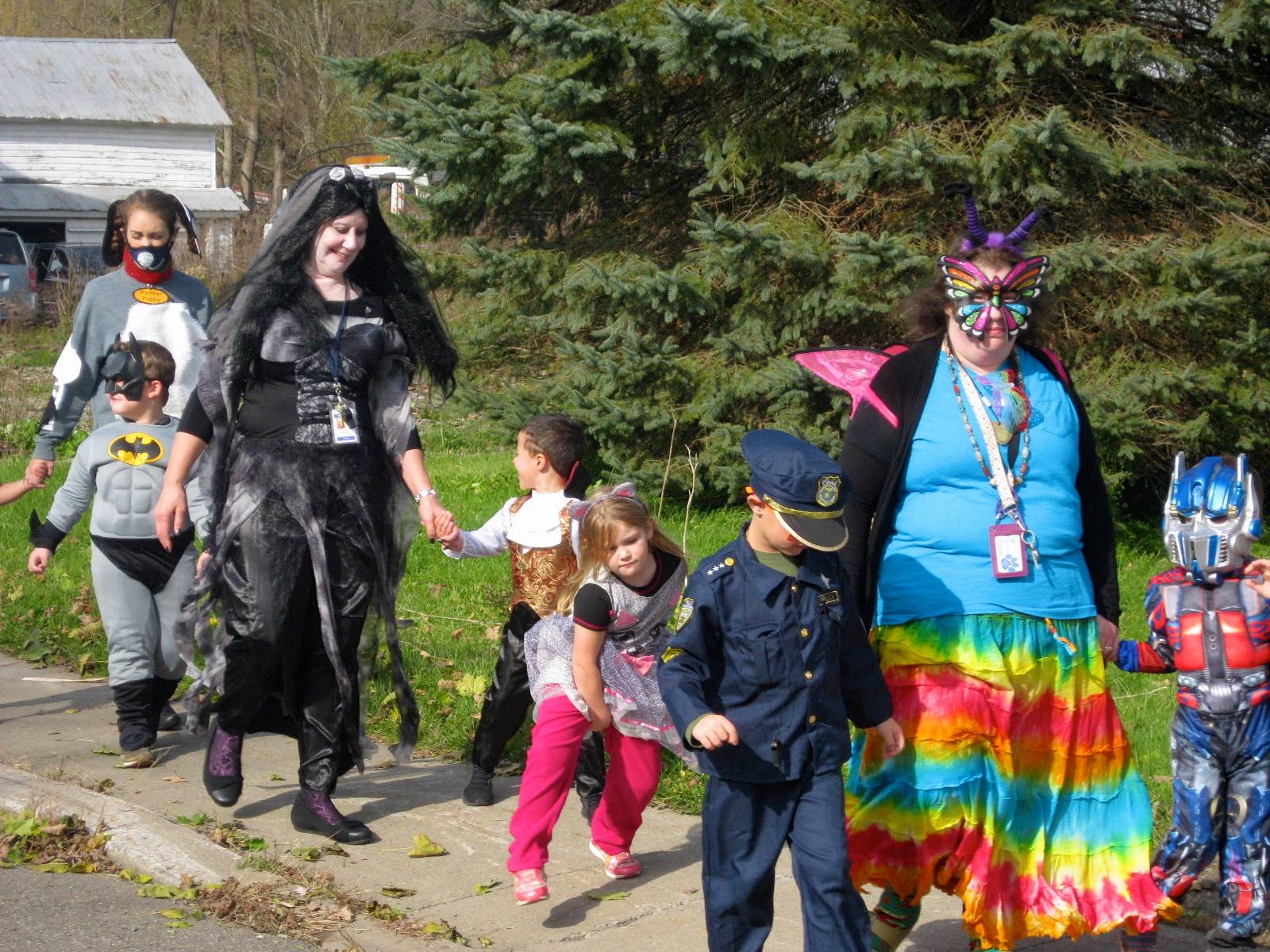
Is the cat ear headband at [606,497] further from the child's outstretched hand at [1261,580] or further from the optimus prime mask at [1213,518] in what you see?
the child's outstretched hand at [1261,580]

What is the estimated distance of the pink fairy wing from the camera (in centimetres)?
400

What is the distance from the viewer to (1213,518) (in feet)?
13.5

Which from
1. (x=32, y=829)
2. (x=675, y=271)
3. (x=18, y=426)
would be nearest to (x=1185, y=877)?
(x=32, y=829)

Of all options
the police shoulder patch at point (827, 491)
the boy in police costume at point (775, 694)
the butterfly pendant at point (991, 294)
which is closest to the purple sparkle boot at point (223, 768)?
the boy in police costume at point (775, 694)

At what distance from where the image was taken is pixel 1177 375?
29.9ft

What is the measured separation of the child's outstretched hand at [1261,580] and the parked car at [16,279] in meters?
19.5

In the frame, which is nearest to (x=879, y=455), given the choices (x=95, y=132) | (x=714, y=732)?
(x=714, y=732)

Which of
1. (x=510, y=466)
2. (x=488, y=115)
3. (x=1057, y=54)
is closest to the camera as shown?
(x=1057, y=54)

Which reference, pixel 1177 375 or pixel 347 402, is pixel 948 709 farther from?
pixel 1177 375

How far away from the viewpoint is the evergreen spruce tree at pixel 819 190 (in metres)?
9.05

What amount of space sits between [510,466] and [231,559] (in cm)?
800

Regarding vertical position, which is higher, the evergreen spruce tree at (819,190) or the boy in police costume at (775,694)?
the evergreen spruce tree at (819,190)

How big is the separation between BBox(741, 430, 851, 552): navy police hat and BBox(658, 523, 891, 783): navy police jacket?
138 mm

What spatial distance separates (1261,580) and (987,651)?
1032 millimetres
